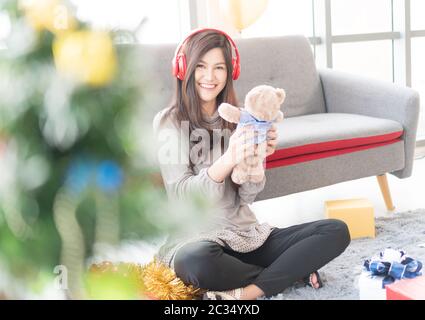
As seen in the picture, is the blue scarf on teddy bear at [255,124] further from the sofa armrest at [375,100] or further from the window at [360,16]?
the window at [360,16]

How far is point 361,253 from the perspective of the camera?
1646 millimetres

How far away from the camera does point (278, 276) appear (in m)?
1.28

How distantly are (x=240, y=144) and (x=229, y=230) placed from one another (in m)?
0.27

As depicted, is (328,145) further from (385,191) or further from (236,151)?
(236,151)

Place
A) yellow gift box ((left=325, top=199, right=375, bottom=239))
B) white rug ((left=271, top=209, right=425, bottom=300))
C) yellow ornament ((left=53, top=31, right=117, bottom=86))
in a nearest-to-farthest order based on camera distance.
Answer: yellow ornament ((left=53, top=31, right=117, bottom=86)) < white rug ((left=271, top=209, right=425, bottom=300)) < yellow gift box ((left=325, top=199, right=375, bottom=239))

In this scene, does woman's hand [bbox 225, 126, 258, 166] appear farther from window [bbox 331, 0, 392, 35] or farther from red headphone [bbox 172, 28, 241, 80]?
window [bbox 331, 0, 392, 35]

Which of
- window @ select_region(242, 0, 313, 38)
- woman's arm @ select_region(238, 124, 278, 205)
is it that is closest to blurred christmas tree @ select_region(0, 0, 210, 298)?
woman's arm @ select_region(238, 124, 278, 205)

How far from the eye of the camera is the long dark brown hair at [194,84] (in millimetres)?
1210

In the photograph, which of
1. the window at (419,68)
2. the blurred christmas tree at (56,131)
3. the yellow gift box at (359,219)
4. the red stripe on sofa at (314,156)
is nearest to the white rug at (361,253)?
the yellow gift box at (359,219)

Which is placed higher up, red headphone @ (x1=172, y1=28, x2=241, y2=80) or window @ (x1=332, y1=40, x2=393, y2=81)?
red headphone @ (x1=172, y1=28, x2=241, y2=80)

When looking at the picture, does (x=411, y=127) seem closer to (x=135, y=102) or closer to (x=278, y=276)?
(x=278, y=276)

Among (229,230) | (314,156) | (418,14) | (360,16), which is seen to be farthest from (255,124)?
(418,14)

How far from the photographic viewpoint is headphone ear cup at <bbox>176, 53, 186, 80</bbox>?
1.22m

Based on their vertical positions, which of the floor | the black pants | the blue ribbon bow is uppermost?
the blue ribbon bow
